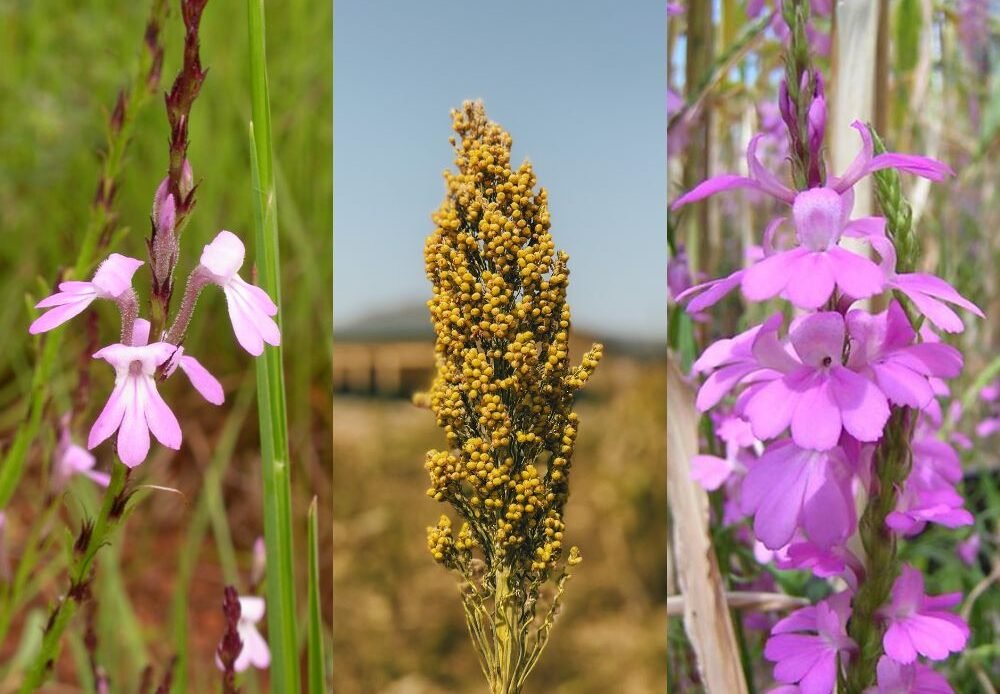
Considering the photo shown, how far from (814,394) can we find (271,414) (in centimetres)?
24

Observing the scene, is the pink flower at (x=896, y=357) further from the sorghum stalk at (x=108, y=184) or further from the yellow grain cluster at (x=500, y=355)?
the sorghum stalk at (x=108, y=184)

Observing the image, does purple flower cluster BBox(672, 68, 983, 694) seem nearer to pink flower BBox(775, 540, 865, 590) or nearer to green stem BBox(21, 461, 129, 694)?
pink flower BBox(775, 540, 865, 590)

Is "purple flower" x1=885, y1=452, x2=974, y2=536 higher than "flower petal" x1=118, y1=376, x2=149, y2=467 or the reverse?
the reverse

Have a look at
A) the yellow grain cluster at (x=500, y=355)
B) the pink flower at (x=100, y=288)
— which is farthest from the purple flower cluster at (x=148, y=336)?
the yellow grain cluster at (x=500, y=355)

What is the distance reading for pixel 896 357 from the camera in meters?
0.42

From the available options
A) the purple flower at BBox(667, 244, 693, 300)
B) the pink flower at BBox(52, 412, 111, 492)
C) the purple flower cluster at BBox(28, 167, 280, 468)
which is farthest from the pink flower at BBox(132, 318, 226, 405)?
the purple flower at BBox(667, 244, 693, 300)

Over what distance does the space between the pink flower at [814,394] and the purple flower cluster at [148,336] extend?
0.63 ft

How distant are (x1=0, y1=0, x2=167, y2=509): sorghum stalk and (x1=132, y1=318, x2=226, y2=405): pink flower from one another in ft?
0.42

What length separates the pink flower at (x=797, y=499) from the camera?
395mm

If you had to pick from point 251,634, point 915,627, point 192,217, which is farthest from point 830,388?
point 192,217

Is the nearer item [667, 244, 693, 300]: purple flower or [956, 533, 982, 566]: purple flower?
[667, 244, 693, 300]: purple flower

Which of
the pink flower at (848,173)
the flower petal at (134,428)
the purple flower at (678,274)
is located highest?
the pink flower at (848,173)

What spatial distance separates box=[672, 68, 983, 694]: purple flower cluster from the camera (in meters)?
0.38

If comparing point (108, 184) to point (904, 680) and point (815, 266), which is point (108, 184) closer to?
point (815, 266)
